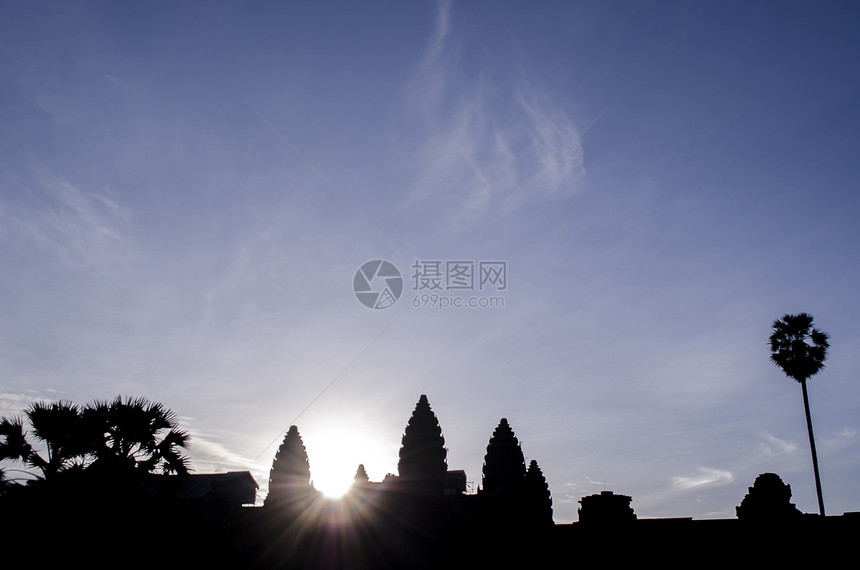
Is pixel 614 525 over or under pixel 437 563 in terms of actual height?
over

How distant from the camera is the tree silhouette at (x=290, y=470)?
5156 centimetres

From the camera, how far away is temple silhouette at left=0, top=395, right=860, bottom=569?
723 inches

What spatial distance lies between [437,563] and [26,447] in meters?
18.4

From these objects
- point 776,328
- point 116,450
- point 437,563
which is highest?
point 776,328

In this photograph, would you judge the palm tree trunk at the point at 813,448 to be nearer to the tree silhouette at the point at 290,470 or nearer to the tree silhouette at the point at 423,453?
the tree silhouette at the point at 423,453

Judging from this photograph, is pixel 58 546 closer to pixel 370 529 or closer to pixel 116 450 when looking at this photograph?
pixel 116 450

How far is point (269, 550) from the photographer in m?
33.6

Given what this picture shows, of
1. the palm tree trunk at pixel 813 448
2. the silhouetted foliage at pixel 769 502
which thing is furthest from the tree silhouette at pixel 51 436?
the palm tree trunk at pixel 813 448

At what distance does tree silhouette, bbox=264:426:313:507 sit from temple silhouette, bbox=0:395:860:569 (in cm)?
981

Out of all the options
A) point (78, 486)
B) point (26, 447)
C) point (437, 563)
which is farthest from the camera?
point (437, 563)

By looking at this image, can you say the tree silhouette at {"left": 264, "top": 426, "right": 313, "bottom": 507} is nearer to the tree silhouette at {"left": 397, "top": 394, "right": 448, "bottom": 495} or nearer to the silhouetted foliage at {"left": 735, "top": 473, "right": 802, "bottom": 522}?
the tree silhouette at {"left": 397, "top": 394, "right": 448, "bottom": 495}

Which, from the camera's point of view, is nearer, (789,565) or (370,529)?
(789,565)

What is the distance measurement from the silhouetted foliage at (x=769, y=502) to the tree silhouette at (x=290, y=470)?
36.7 meters

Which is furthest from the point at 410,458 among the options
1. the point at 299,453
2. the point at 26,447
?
the point at 26,447
